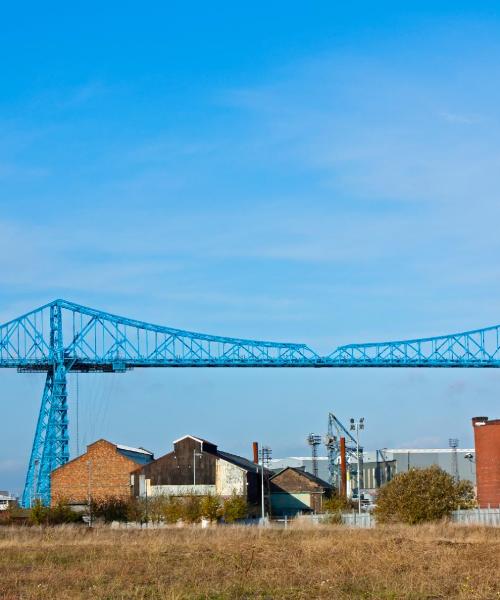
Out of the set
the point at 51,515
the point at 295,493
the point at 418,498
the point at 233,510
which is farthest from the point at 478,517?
the point at 295,493

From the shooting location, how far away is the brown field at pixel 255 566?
23172 millimetres

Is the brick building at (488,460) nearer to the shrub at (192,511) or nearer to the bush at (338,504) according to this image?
the bush at (338,504)

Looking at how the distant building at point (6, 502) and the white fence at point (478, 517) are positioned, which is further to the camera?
the distant building at point (6, 502)

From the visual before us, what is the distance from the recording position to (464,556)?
3034 centimetres

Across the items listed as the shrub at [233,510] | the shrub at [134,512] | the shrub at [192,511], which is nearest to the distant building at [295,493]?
the shrub at [233,510]

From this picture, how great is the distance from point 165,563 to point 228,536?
11003mm

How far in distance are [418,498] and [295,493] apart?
121 ft

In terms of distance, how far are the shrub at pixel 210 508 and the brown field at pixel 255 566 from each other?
24.3 metres

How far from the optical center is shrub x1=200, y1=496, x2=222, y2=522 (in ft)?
215

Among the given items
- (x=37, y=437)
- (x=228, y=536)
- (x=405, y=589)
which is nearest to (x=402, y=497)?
(x=228, y=536)

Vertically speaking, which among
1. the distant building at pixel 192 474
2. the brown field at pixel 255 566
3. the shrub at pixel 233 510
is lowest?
the brown field at pixel 255 566

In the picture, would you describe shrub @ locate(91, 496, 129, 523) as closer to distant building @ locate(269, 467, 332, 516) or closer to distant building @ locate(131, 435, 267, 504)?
distant building @ locate(131, 435, 267, 504)

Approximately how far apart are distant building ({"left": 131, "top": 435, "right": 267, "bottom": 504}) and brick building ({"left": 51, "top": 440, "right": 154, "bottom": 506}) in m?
3.88

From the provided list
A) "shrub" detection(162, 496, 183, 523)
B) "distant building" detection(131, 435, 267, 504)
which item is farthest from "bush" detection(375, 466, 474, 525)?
"distant building" detection(131, 435, 267, 504)
